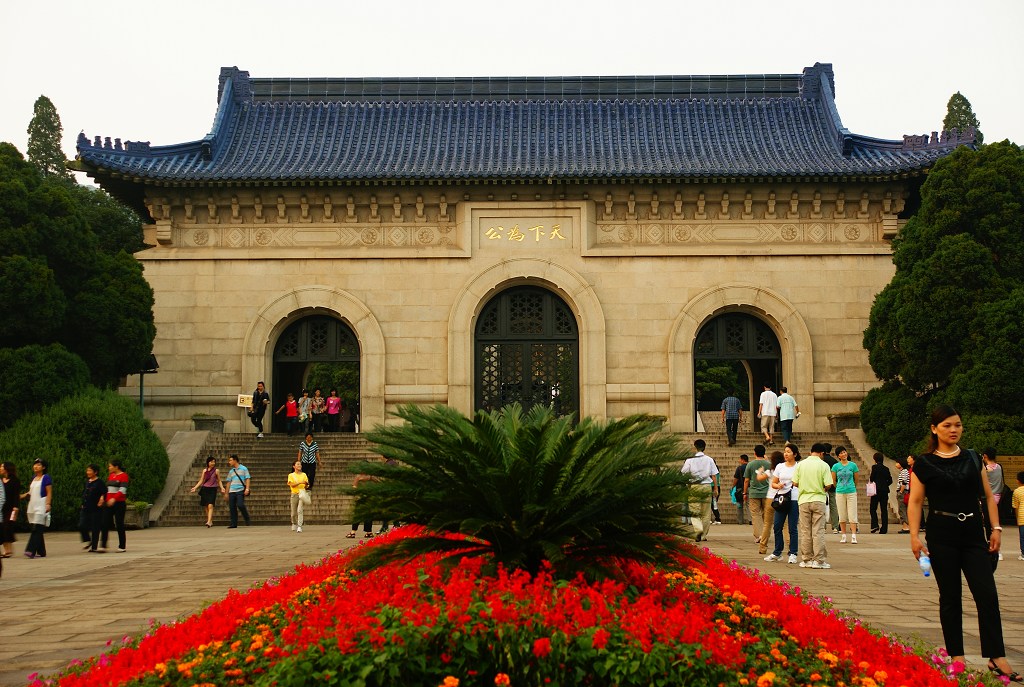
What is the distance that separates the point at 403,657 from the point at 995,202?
1902 centimetres

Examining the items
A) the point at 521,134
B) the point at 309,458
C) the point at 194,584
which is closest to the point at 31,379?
the point at 309,458

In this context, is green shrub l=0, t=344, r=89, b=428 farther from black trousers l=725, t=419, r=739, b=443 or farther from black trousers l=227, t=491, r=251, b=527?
black trousers l=725, t=419, r=739, b=443

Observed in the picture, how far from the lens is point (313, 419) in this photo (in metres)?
24.6

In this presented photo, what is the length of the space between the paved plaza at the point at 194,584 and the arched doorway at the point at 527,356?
28.8 ft

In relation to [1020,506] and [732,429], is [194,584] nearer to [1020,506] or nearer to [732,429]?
[1020,506]

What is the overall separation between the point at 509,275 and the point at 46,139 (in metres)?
27.8

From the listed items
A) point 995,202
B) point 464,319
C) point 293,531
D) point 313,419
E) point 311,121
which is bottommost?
point 293,531

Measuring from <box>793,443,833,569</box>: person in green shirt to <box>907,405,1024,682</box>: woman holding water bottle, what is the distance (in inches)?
212

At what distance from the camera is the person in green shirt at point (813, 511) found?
38.3 feet

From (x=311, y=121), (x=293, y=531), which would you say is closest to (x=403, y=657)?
(x=293, y=531)

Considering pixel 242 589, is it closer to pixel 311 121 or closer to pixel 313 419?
pixel 313 419

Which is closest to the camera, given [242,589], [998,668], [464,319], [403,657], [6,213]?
[403,657]

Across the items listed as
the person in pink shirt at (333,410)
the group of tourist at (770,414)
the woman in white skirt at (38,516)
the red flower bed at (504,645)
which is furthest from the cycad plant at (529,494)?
the person in pink shirt at (333,410)

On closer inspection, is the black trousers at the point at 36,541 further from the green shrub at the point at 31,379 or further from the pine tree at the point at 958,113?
the pine tree at the point at 958,113
